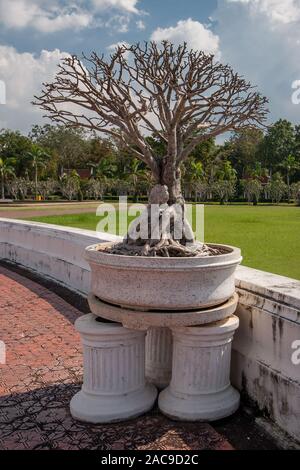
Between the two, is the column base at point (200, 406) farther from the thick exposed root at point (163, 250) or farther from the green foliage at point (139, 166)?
the green foliage at point (139, 166)

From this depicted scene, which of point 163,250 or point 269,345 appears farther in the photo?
point 163,250

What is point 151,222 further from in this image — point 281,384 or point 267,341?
point 281,384

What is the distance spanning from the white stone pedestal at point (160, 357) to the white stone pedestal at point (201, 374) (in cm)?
34

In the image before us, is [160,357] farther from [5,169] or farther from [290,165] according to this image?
[290,165]

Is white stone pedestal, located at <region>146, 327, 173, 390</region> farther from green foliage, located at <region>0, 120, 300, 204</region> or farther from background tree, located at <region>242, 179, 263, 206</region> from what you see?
background tree, located at <region>242, 179, 263, 206</region>

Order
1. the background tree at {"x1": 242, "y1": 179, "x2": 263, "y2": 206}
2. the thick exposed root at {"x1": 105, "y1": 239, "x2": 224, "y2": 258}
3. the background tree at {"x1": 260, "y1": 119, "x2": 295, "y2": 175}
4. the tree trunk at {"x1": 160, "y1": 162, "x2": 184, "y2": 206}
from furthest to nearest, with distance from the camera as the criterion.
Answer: the background tree at {"x1": 260, "y1": 119, "x2": 295, "y2": 175}
the background tree at {"x1": 242, "y1": 179, "x2": 263, "y2": 206}
the tree trunk at {"x1": 160, "y1": 162, "x2": 184, "y2": 206}
the thick exposed root at {"x1": 105, "y1": 239, "x2": 224, "y2": 258}

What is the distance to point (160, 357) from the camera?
132 inches

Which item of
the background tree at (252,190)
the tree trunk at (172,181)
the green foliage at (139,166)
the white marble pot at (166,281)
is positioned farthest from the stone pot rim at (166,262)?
the background tree at (252,190)

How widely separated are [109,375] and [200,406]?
0.63 meters

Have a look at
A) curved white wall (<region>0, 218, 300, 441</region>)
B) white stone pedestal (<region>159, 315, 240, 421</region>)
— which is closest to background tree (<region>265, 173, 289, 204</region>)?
curved white wall (<region>0, 218, 300, 441</region>)

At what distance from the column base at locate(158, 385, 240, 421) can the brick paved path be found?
57mm

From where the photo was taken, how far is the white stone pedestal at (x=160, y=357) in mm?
3350

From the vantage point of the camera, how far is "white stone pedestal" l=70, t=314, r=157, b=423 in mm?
2920

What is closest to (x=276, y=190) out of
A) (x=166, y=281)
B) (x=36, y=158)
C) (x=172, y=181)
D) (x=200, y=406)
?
(x=36, y=158)
